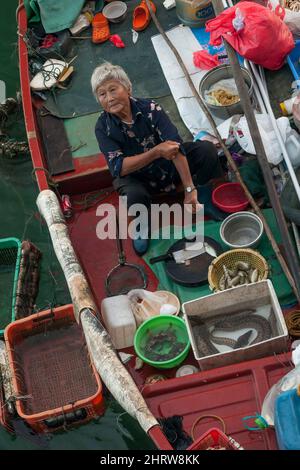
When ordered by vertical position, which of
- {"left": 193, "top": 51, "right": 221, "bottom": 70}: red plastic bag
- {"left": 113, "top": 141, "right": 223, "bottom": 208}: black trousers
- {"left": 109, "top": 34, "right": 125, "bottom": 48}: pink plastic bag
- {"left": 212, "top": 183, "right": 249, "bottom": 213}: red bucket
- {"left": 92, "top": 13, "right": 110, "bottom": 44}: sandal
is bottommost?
{"left": 212, "top": 183, "right": 249, "bottom": 213}: red bucket

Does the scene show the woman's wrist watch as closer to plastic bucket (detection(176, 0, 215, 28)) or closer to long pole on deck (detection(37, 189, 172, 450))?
long pole on deck (detection(37, 189, 172, 450))

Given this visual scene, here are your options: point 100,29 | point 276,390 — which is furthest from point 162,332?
point 100,29

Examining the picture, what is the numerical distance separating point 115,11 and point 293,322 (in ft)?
13.5

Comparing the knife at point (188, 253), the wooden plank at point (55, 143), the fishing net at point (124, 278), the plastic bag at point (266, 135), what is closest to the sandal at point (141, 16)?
the wooden plank at point (55, 143)

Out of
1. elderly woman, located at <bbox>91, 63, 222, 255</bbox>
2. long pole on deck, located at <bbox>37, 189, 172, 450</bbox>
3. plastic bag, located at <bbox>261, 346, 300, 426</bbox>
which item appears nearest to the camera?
plastic bag, located at <bbox>261, 346, 300, 426</bbox>

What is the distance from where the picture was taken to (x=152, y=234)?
Answer: 564 centimetres

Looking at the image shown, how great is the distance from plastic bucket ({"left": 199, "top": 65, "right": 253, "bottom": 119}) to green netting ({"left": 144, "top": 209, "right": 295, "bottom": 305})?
1063 millimetres

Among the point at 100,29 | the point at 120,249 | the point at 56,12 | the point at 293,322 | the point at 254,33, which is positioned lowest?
the point at 293,322

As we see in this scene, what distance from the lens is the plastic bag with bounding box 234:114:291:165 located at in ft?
17.8

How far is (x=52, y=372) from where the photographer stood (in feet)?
16.9

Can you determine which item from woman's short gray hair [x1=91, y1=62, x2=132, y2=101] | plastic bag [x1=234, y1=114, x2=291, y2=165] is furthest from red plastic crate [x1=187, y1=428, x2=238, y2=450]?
woman's short gray hair [x1=91, y1=62, x2=132, y2=101]

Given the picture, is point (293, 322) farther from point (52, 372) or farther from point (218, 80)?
point (218, 80)
